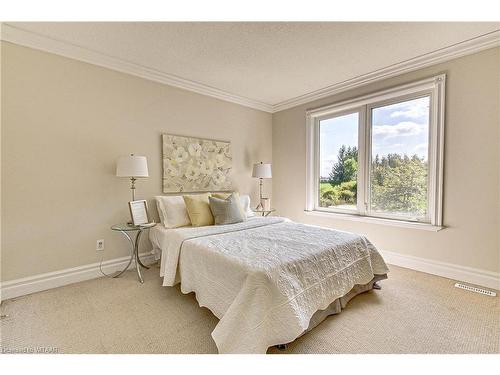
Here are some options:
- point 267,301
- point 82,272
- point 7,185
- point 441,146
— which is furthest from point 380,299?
point 7,185

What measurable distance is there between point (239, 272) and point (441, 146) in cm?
267

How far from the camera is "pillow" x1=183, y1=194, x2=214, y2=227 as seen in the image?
2.80 metres

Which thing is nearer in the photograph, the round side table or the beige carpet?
the beige carpet

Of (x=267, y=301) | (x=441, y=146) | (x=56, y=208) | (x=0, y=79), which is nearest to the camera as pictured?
(x=267, y=301)

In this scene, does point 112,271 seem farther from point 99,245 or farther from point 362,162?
point 362,162

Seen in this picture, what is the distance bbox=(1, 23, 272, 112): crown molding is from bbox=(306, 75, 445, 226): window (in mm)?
1795

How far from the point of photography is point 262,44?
238cm

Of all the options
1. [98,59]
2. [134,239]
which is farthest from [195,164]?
[98,59]

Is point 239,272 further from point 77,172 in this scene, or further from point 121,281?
point 77,172

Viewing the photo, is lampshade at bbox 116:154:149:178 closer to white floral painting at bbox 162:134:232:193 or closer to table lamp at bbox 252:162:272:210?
white floral painting at bbox 162:134:232:193

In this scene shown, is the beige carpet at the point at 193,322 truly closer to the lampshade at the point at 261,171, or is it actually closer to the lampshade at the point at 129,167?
the lampshade at the point at 129,167

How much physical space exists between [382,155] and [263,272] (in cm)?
261

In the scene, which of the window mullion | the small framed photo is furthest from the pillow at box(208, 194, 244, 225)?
the window mullion
